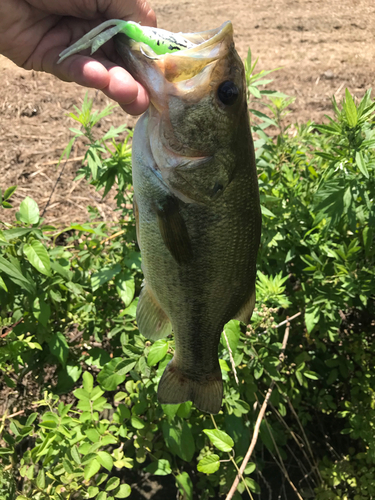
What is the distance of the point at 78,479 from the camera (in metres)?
1.96

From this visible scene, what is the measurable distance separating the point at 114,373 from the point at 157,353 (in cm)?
37

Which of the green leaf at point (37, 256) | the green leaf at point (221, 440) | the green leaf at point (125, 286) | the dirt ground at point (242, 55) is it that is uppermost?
the dirt ground at point (242, 55)

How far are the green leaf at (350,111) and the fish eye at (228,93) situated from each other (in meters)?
0.84

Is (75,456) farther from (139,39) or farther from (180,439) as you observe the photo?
(139,39)

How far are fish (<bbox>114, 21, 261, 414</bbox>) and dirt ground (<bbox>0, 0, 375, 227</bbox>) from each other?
8.90 ft

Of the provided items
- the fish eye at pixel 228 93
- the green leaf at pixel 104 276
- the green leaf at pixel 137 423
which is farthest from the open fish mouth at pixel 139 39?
the green leaf at pixel 137 423

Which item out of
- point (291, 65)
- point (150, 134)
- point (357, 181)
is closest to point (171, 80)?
point (150, 134)

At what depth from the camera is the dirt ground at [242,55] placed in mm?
4352

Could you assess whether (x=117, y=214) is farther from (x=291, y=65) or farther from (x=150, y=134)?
(x=291, y=65)

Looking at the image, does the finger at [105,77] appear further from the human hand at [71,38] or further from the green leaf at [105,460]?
the green leaf at [105,460]

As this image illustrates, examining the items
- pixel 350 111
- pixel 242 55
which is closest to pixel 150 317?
pixel 350 111

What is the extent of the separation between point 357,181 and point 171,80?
3.95 feet

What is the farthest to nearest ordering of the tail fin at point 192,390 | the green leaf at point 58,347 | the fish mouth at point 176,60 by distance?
1. the green leaf at point 58,347
2. the tail fin at point 192,390
3. the fish mouth at point 176,60

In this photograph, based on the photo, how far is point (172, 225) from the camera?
1431 millimetres
